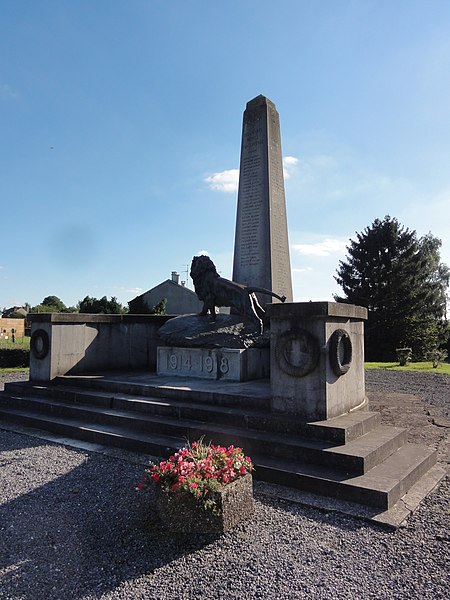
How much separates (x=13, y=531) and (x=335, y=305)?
3.66 meters

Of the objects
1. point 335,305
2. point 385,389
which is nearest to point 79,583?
point 335,305

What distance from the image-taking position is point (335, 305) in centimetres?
471

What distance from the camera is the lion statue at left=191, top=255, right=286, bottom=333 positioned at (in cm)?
746

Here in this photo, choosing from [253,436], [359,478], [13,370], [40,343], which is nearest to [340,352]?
[253,436]

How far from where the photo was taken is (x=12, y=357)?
16.2 metres

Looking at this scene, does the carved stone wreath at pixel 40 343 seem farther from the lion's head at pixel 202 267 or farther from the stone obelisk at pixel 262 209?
the stone obelisk at pixel 262 209

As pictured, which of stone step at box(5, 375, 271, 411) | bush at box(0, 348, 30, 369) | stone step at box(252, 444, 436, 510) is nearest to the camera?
stone step at box(252, 444, 436, 510)

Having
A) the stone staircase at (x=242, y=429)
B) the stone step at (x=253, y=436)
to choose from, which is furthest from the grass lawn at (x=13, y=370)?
the stone step at (x=253, y=436)

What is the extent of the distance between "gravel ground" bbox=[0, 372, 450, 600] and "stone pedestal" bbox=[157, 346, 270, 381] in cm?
294

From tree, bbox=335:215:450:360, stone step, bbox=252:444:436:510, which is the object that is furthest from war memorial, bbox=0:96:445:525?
tree, bbox=335:215:450:360

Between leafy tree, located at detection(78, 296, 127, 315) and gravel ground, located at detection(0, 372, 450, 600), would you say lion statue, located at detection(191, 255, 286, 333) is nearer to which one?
gravel ground, located at detection(0, 372, 450, 600)

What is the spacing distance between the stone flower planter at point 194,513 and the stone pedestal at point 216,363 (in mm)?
3595

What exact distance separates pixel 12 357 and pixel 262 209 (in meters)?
12.2

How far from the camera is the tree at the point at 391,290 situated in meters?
24.8
